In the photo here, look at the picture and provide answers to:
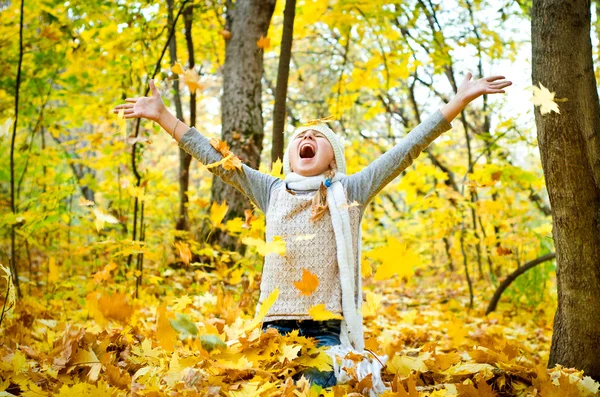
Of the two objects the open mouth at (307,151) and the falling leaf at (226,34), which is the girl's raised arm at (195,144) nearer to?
the open mouth at (307,151)

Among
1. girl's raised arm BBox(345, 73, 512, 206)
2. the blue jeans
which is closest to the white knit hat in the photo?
girl's raised arm BBox(345, 73, 512, 206)

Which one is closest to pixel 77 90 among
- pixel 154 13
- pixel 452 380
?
pixel 154 13

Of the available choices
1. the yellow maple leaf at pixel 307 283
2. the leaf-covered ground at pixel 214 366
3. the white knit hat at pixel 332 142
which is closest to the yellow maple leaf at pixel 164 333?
the leaf-covered ground at pixel 214 366

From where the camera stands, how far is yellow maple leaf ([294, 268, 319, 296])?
187 cm

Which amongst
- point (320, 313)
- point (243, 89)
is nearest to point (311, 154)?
point (320, 313)

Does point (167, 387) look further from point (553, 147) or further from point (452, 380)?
point (553, 147)

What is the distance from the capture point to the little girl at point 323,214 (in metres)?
2.00

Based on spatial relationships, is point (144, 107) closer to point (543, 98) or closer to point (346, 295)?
point (346, 295)

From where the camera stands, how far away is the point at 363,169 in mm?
2176

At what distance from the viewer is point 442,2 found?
227 inches

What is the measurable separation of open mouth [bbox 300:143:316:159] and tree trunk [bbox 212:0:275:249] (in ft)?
7.87

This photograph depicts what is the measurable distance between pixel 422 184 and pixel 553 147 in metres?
3.45

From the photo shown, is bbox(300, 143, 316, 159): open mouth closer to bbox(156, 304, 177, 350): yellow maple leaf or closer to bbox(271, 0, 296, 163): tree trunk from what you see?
bbox(271, 0, 296, 163): tree trunk

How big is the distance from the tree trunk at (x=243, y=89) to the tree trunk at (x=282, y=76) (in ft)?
5.26
